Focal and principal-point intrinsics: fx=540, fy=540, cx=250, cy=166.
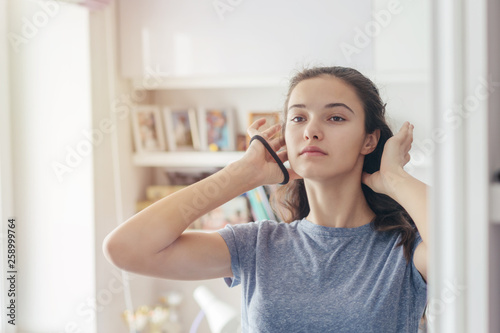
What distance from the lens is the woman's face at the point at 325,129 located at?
996 mm

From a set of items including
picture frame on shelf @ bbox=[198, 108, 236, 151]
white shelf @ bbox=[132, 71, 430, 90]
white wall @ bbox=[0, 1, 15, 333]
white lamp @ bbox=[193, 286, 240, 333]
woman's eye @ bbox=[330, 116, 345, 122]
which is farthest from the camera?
picture frame on shelf @ bbox=[198, 108, 236, 151]

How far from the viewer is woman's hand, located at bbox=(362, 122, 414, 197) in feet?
3.20

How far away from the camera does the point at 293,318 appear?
3.07ft

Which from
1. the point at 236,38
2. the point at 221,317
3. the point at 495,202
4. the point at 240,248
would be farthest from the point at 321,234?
the point at 236,38

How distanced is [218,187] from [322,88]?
280 millimetres

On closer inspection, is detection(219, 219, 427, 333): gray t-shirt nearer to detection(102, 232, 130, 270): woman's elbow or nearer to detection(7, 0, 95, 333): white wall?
detection(102, 232, 130, 270): woman's elbow

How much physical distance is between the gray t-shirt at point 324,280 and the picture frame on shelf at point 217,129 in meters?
1.12

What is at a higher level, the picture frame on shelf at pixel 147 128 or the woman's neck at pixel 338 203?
the picture frame on shelf at pixel 147 128

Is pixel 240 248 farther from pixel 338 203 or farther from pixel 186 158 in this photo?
pixel 186 158

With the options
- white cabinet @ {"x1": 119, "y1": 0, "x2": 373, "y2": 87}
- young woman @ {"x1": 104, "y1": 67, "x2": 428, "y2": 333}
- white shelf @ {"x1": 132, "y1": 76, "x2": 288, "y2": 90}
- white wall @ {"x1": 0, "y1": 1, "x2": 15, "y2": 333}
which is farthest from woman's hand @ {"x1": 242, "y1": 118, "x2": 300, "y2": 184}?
white wall @ {"x1": 0, "y1": 1, "x2": 15, "y2": 333}

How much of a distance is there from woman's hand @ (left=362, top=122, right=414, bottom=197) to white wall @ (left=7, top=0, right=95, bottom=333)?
122cm

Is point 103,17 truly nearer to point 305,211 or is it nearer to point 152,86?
point 152,86

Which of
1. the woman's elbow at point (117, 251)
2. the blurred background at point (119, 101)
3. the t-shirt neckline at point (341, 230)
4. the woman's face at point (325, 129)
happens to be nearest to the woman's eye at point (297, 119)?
the woman's face at point (325, 129)

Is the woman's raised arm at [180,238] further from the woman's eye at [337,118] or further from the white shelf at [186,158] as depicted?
the white shelf at [186,158]
